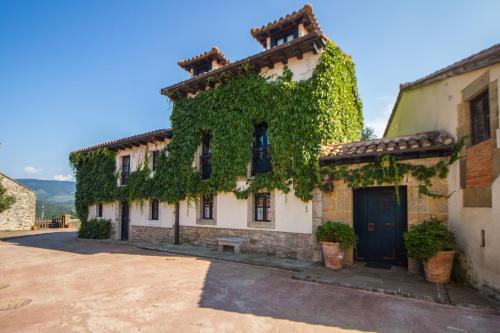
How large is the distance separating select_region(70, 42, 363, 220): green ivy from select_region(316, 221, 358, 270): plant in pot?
132cm

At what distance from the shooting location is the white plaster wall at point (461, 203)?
491 centimetres

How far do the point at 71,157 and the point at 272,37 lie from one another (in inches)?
599

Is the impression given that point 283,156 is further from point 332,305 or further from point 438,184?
point 332,305

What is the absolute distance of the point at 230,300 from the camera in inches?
202

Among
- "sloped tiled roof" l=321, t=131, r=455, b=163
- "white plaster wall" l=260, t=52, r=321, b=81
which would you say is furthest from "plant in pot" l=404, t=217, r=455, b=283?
"white plaster wall" l=260, t=52, r=321, b=81

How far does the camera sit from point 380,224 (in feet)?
25.1

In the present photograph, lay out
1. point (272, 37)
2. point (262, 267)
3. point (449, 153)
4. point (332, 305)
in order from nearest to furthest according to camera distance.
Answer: point (332, 305), point (449, 153), point (262, 267), point (272, 37)

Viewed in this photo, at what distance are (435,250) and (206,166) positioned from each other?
847 centimetres

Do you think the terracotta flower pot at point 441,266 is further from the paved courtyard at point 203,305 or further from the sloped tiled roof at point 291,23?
the sloped tiled roof at point 291,23

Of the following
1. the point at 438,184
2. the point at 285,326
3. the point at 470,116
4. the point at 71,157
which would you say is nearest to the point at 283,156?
the point at 438,184

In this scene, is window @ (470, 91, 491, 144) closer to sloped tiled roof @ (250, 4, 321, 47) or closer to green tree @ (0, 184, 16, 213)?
sloped tiled roof @ (250, 4, 321, 47)

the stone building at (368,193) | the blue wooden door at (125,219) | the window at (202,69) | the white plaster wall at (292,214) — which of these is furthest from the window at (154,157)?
the white plaster wall at (292,214)

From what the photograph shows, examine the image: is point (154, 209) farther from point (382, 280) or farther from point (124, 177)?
point (382, 280)

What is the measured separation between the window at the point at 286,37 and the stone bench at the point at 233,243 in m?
7.97
